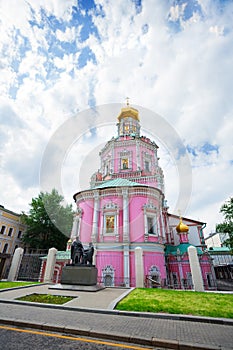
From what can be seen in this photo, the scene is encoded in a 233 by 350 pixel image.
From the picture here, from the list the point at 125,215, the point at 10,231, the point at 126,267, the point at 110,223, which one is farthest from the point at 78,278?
the point at 10,231

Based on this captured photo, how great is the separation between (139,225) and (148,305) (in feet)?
36.8

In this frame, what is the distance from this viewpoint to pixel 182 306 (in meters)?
6.79

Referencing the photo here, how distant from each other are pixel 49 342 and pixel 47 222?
97.3ft

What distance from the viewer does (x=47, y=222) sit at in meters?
31.7

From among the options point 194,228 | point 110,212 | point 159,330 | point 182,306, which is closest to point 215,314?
point 182,306

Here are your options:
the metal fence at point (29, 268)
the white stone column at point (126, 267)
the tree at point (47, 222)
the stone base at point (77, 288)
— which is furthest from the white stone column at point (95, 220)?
the tree at point (47, 222)

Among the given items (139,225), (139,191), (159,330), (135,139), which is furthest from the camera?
(135,139)

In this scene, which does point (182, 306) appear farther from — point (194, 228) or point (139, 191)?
point (194, 228)

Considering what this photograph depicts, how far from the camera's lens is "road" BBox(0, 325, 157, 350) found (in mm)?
3982

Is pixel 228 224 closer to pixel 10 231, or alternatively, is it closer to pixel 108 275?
pixel 108 275

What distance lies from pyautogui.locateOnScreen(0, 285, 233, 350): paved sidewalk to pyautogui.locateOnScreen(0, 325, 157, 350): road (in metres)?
0.21

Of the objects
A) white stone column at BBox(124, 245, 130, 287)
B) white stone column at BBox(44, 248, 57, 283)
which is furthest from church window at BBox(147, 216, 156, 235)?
white stone column at BBox(44, 248, 57, 283)

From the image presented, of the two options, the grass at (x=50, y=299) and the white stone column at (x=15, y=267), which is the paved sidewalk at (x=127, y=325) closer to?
the grass at (x=50, y=299)

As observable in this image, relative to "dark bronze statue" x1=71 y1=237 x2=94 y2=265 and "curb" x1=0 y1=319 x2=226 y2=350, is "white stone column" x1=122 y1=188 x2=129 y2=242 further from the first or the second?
"curb" x1=0 y1=319 x2=226 y2=350
